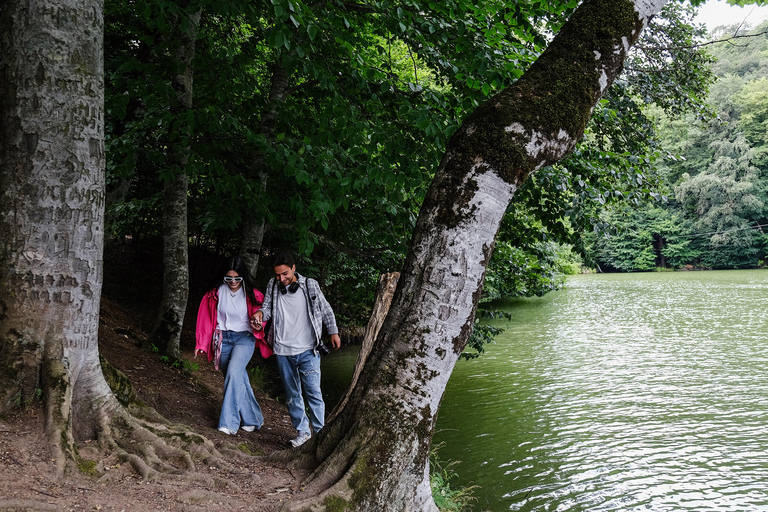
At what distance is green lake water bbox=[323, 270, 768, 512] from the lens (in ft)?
24.1

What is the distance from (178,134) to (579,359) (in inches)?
493

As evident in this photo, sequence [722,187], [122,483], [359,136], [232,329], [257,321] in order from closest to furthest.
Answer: [122,483] < [257,321] < [232,329] < [359,136] < [722,187]

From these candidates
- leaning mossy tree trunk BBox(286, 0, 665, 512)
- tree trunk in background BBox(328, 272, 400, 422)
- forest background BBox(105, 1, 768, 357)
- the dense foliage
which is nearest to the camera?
leaning mossy tree trunk BBox(286, 0, 665, 512)

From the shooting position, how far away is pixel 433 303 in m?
3.25

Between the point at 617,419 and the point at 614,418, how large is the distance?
0.07 m

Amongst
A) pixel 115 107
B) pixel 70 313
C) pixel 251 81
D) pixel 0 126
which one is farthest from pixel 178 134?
pixel 70 313

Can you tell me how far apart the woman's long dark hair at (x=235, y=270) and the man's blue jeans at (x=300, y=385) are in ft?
2.33

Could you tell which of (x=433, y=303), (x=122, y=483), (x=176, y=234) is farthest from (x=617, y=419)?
(x=122, y=483)

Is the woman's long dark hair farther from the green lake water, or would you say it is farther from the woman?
the green lake water

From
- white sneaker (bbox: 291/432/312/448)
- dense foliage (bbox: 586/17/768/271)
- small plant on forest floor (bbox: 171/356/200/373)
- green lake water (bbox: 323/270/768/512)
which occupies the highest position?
dense foliage (bbox: 586/17/768/271)

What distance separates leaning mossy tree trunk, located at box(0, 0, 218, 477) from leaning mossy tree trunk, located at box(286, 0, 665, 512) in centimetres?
130

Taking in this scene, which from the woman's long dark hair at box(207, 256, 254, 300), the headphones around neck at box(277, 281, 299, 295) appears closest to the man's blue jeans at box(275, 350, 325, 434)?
the headphones around neck at box(277, 281, 299, 295)

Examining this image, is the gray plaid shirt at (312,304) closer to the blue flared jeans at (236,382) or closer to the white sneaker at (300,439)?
the blue flared jeans at (236,382)

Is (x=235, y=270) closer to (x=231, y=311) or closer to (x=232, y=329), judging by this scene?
(x=231, y=311)
